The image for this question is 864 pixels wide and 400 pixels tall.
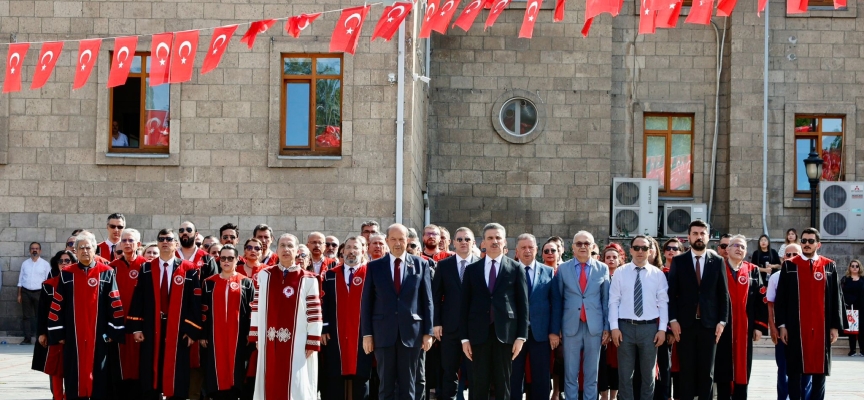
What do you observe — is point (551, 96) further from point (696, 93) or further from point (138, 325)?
point (138, 325)

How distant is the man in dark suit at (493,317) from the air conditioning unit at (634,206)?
1176cm

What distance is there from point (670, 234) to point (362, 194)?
7181 mm

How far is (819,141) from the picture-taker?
2328 cm

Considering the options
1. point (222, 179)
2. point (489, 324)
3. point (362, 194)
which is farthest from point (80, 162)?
point (489, 324)

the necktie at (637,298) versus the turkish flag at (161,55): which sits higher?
the turkish flag at (161,55)

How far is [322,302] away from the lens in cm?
1221

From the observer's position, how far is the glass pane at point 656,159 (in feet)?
77.3

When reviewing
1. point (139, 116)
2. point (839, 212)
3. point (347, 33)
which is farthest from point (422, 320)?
point (839, 212)

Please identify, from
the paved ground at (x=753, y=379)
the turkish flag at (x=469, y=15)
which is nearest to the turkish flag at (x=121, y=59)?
the paved ground at (x=753, y=379)

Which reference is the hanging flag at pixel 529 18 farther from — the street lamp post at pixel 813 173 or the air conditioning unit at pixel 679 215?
the air conditioning unit at pixel 679 215

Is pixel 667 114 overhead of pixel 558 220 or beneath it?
overhead

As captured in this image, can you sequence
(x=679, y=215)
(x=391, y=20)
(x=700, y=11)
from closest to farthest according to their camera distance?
(x=700, y=11) → (x=391, y=20) → (x=679, y=215)

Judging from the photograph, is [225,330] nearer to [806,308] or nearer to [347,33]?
[347,33]

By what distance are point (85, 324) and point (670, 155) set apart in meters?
14.3
